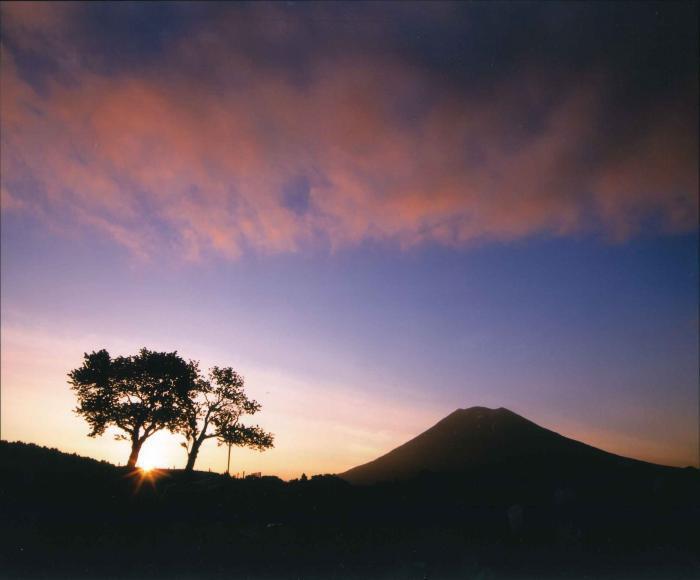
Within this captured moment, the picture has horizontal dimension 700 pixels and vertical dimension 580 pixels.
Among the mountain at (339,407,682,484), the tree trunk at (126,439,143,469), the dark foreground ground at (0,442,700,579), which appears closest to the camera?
the dark foreground ground at (0,442,700,579)

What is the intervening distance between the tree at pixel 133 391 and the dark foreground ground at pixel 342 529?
46.3 ft

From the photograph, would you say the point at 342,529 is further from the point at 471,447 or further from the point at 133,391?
the point at 471,447

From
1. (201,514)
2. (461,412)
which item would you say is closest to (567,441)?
(461,412)

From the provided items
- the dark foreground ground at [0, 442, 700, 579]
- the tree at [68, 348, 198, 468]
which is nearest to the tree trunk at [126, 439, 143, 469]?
the tree at [68, 348, 198, 468]

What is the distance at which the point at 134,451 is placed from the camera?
3984 cm

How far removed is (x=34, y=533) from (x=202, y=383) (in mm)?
27989

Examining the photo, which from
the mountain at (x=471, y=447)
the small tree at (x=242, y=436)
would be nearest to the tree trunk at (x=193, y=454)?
the small tree at (x=242, y=436)

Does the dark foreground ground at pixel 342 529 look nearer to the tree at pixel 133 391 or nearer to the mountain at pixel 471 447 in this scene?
the tree at pixel 133 391

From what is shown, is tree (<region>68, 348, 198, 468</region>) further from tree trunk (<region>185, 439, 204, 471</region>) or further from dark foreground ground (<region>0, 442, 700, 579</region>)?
dark foreground ground (<region>0, 442, 700, 579</region>)

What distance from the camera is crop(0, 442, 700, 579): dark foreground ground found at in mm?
17578

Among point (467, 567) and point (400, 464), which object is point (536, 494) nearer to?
point (467, 567)

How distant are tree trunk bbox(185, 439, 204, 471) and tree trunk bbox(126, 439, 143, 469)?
5161 mm

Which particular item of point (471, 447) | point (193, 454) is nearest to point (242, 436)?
point (193, 454)

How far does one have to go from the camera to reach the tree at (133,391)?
134ft
